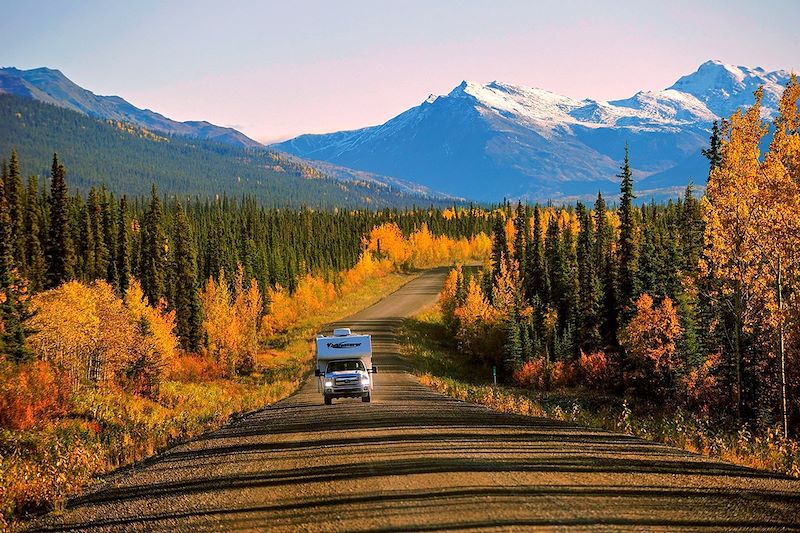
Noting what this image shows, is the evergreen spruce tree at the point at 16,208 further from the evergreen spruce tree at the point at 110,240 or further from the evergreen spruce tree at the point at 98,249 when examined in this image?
the evergreen spruce tree at the point at 110,240

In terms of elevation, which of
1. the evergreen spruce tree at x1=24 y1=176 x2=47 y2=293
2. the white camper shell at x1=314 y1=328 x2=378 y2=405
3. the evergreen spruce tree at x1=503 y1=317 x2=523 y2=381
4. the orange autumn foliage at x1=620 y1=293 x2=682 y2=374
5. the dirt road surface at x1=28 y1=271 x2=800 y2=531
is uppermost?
the evergreen spruce tree at x1=24 y1=176 x2=47 y2=293

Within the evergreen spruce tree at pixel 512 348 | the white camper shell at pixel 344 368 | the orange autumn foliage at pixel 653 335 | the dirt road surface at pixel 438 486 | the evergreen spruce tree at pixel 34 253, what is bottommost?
the evergreen spruce tree at pixel 512 348

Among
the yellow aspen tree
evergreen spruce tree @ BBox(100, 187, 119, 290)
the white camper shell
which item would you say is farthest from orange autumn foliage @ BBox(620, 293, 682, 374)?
evergreen spruce tree @ BBox(100, 187, 119, 290)

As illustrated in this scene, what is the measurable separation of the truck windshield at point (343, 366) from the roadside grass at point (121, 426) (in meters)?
5.01

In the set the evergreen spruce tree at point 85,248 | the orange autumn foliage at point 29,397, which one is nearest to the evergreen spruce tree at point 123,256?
the evergreen spruce tree at point 85,248

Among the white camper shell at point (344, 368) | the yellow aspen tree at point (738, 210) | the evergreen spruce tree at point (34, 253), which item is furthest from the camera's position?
the evergreen spruce tree at point (34, 253)

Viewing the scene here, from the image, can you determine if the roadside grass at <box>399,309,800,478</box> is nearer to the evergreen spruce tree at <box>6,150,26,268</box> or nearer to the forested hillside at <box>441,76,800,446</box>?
the forested hillside at <box>441,76,800,446</box>

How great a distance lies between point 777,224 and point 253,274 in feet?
322

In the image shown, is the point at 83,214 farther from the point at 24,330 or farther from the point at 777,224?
the point at 777,224

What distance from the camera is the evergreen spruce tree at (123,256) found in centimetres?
7990

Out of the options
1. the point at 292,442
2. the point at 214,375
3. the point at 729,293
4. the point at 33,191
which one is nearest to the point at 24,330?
the point at 214,375

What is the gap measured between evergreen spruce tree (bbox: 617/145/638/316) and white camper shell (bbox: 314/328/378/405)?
126ft

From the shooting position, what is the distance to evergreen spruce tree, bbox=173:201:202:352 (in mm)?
85500

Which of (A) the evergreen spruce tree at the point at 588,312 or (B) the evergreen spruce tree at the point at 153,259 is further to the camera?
(B) the evergreen spruce tree at the point at 153,259
